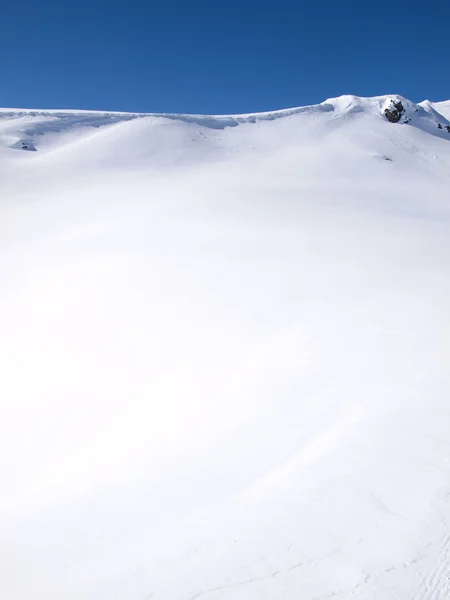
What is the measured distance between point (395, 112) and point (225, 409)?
4723cm

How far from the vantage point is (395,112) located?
44969 mm

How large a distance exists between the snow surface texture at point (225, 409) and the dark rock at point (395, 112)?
3276cm

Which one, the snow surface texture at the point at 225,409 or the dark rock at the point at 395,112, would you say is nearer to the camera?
the snow surface texture at the point at 225,409

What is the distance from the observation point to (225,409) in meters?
6.25

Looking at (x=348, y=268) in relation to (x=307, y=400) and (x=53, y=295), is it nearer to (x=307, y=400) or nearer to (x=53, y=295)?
(x=307, y=400)

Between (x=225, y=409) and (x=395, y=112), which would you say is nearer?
(x=225, y=409)

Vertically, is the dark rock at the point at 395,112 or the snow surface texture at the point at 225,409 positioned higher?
the dark rock at the point at 395,112

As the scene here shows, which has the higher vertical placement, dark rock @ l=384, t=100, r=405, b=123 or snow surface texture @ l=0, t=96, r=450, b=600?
dark rock @ l=384, t=100, r=405, b=123

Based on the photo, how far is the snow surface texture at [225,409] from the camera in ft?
13.1

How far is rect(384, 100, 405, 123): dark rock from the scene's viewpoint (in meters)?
44.5

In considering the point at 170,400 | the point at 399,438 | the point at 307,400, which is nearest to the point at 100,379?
the point at 170,400

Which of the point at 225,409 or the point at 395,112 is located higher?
the point at 395,112

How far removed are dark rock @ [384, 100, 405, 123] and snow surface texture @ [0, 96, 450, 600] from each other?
1290 inches

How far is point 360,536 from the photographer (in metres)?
4.07
